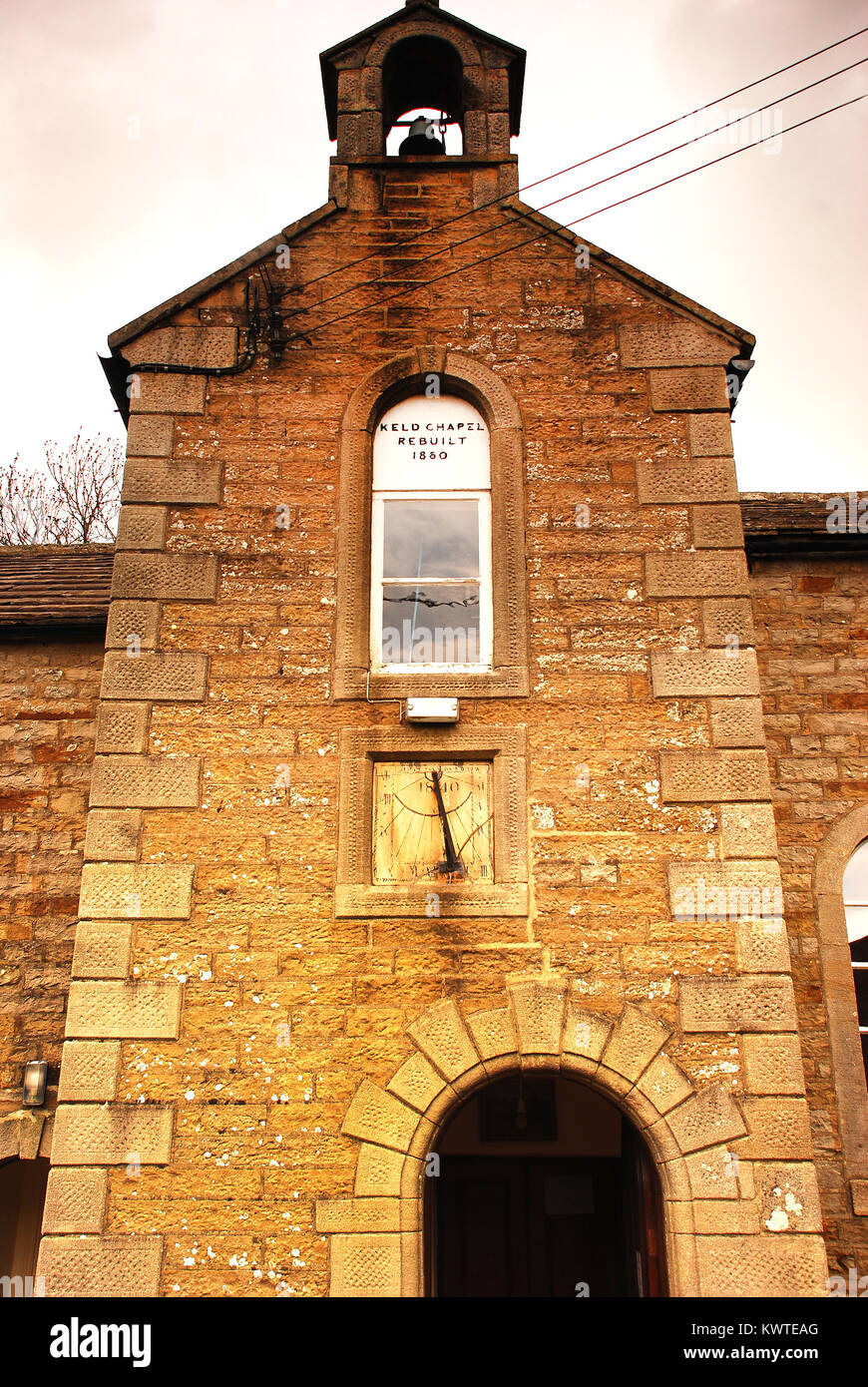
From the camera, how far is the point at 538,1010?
5.61m

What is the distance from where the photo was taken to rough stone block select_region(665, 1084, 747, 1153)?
5.39m

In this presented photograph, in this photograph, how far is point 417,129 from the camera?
748 cm

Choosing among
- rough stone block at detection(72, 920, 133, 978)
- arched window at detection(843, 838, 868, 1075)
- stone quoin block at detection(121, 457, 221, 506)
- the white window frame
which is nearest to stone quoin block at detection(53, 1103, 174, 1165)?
rough stone block at detection(72, 920, 133, 978)

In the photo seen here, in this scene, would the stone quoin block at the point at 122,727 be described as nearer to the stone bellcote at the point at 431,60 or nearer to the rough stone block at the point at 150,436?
the rough stone block at the point at 150,436

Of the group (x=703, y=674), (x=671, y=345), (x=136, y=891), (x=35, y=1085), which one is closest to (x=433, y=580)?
(x=703, y=674)

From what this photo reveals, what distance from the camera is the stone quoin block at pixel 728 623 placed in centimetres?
624

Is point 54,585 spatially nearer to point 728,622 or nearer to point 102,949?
point 102,949

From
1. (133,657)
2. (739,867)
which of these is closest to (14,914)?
(133,657)

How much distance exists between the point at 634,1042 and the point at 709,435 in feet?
11.9

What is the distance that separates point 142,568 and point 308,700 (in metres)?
1.31

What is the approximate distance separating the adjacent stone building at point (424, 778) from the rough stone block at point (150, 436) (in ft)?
0.10

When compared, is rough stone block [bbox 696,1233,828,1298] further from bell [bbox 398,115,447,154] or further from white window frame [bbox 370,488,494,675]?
bell [bbox 398,115,447,154]

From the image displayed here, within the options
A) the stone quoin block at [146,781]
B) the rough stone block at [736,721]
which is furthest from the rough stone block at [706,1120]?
the stone quoin block at [146,781]

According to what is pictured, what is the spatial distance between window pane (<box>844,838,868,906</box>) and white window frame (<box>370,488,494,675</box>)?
3139mm
